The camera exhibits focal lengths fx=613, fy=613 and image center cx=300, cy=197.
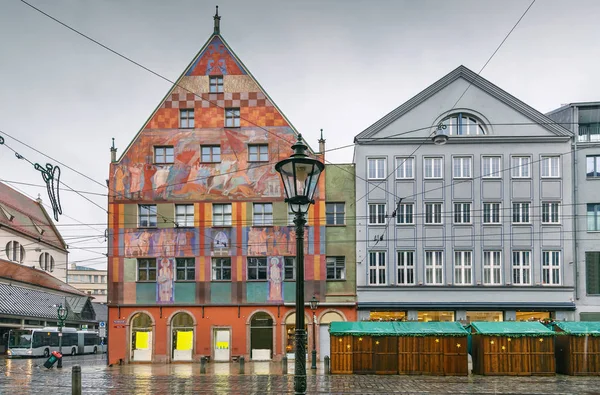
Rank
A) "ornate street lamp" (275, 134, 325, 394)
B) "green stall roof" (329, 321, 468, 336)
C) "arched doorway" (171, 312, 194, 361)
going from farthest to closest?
"arched doorway" (171, 312, 194, 361)
"green stall roof" (329, 321, 468, 336)
"ornate street lamp" (275, 134, 325, 394)

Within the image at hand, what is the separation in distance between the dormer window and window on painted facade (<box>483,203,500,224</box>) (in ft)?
15.4

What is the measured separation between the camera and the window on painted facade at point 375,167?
38406mm

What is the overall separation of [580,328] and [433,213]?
12.6 m

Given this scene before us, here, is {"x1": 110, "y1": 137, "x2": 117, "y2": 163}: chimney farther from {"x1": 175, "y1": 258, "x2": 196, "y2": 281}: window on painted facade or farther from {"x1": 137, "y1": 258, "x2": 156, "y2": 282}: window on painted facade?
{"x1": 175, "y1": 258, "x2": 196, "y2": 281}: window on painted facade

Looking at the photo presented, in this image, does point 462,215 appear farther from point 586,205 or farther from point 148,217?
point 148,217

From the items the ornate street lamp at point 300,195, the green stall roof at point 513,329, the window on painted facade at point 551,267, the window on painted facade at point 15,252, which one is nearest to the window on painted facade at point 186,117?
the green stall roof at point 513,329

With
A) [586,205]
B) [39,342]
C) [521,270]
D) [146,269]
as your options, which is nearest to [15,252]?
[39,342]

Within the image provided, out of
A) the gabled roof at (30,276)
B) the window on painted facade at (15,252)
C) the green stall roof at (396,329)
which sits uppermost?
the window on painted facade at (15,252)

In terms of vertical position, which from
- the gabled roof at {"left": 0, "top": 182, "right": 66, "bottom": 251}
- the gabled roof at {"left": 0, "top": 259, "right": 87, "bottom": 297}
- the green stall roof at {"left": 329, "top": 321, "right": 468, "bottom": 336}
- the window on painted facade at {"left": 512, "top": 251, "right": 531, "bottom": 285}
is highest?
the gabled roof at {"left": 0, "top": 182, "right": 66, "bottom": 251}

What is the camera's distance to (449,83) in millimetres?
38562

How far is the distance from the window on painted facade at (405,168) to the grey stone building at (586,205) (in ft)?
31.4

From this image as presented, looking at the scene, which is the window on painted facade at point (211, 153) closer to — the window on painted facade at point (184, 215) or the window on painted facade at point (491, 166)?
the window on painted facade at point (184, 215)

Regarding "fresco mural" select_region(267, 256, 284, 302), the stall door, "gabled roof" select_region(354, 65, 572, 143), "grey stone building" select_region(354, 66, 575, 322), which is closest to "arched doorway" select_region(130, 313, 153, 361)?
the stall door

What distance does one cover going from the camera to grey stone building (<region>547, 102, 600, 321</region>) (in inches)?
1452
